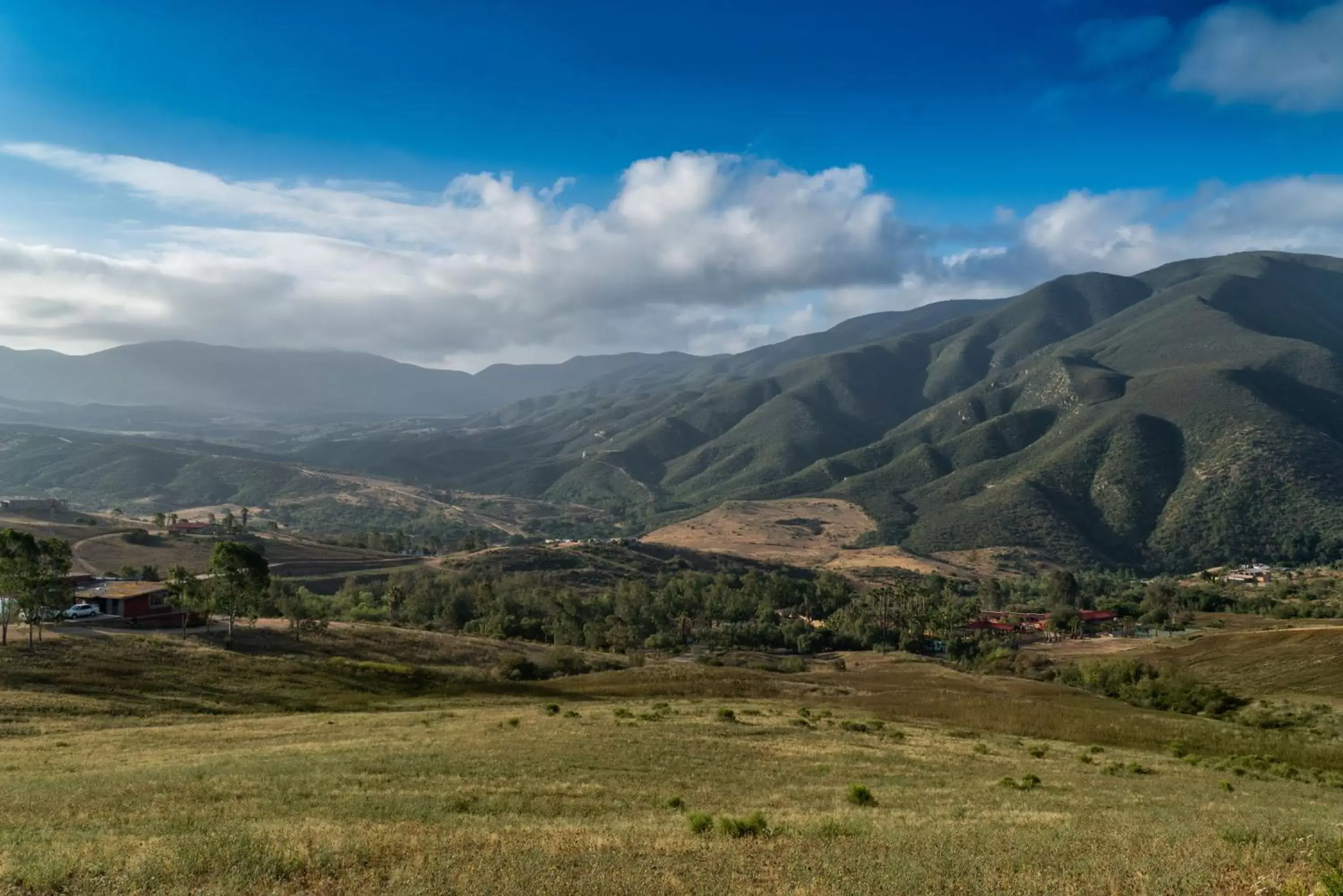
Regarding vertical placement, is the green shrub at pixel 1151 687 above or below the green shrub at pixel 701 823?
below

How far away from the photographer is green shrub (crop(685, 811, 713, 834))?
56.0 feet

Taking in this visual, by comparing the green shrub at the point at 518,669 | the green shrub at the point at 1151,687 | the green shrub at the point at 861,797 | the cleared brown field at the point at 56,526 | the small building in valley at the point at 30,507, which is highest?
the green shrub at the point at 861,797

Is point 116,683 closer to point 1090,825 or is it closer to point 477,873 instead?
point 477,873

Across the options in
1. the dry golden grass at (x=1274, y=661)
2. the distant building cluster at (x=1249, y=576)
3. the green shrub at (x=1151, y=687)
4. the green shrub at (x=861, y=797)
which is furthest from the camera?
the distant building cluster at (x=1249, y=576)

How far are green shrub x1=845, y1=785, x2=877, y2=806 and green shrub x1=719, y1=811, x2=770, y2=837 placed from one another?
19.3ft

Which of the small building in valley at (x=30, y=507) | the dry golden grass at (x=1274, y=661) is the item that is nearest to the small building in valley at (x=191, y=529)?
the small building in valley at (x=30, y=507)

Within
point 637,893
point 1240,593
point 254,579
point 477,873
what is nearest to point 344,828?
point 477,873

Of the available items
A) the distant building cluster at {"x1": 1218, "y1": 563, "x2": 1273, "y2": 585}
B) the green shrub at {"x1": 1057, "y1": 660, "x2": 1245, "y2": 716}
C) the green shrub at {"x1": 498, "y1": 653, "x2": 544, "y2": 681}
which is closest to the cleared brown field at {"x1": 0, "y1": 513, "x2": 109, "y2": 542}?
the green shrub at {"x1": 498, "y1": 653, "x2": 544, "y2": 681}

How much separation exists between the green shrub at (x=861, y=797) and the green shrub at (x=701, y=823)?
646 centimetres

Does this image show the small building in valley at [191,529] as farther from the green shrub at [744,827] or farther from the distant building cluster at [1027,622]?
the green shrub at [744,827]

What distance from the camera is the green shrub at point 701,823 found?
17.1 m

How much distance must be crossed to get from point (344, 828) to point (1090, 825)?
17.0 m

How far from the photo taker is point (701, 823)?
17.2m

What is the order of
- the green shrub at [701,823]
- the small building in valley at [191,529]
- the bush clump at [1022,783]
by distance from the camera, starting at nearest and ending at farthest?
the green shrub at [701,823]
the bush clump at [1022,783]
the small building in valley at [191,529]
